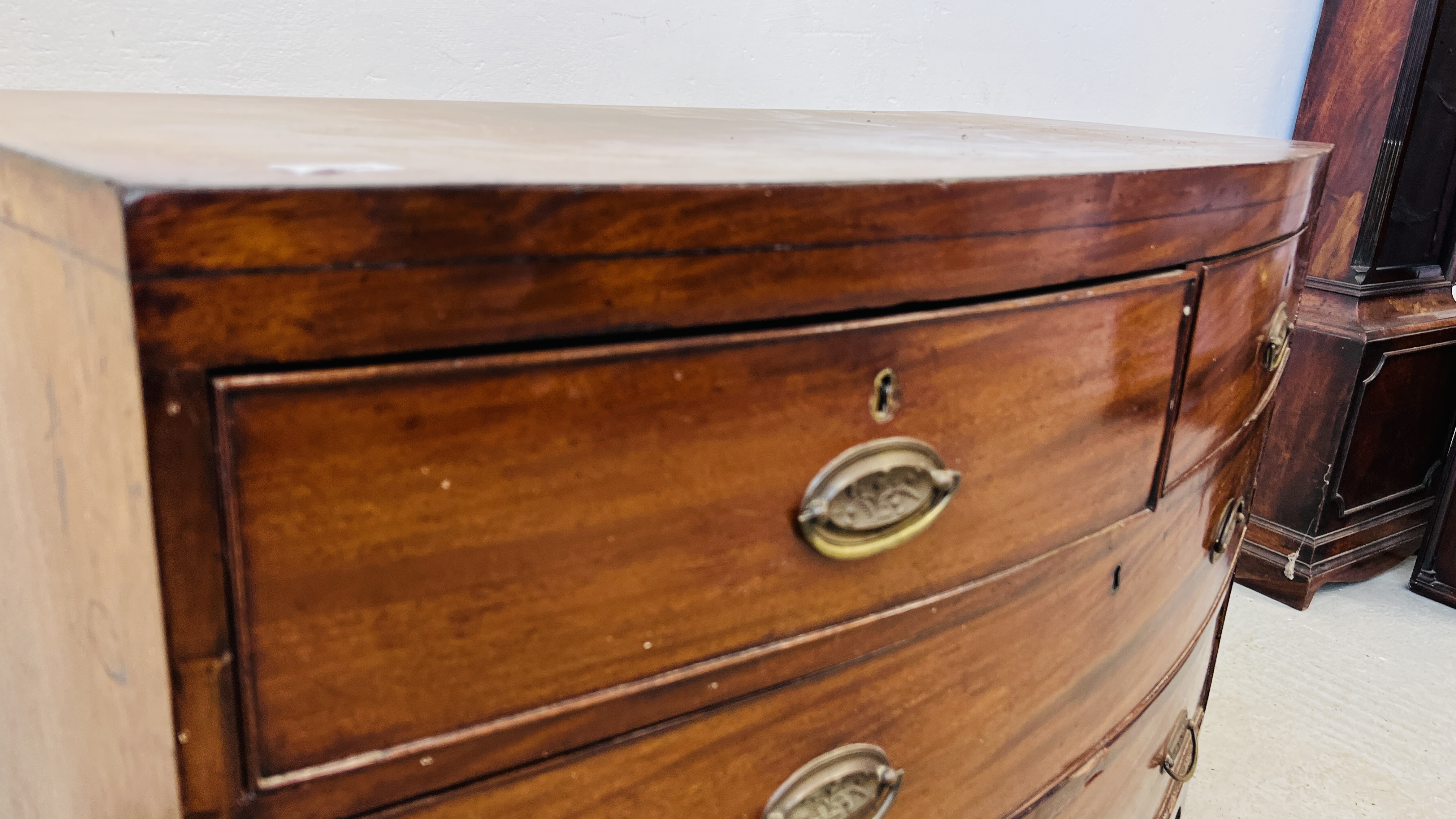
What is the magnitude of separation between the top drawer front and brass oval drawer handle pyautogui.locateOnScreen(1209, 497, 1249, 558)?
51 cm

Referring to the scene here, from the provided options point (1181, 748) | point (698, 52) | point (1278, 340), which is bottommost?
point (1181, 748)

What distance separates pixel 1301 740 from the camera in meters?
1.56

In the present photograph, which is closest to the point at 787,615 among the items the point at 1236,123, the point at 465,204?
the point at 465,204

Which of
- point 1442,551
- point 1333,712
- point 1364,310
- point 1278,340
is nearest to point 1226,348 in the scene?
point 1278,340

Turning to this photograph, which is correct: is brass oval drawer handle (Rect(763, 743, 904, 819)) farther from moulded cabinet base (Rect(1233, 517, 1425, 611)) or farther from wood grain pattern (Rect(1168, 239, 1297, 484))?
moulded cabinet base (Rect(1233, 517, 1425, 611))

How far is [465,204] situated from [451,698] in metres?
0.19

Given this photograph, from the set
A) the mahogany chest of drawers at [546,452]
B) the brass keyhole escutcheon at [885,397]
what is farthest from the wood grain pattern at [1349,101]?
the brass keyhole escutcheon at [885,397]

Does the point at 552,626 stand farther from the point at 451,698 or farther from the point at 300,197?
the point at 300,197

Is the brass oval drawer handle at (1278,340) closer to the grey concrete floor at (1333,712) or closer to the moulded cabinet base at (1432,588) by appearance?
the grey concrete floor at (1333,712)

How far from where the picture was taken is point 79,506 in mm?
373

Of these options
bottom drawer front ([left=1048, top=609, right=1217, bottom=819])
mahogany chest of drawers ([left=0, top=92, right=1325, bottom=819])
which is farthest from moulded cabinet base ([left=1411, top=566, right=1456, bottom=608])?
→ mahogany chest of drawers ([left=0, top=92, right=1325, bottom=819])

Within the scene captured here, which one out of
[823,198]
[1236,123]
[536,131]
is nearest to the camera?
[823,198]

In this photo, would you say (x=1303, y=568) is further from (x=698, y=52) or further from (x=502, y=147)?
(x=502, y=147)

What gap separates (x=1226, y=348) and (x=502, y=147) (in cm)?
58
